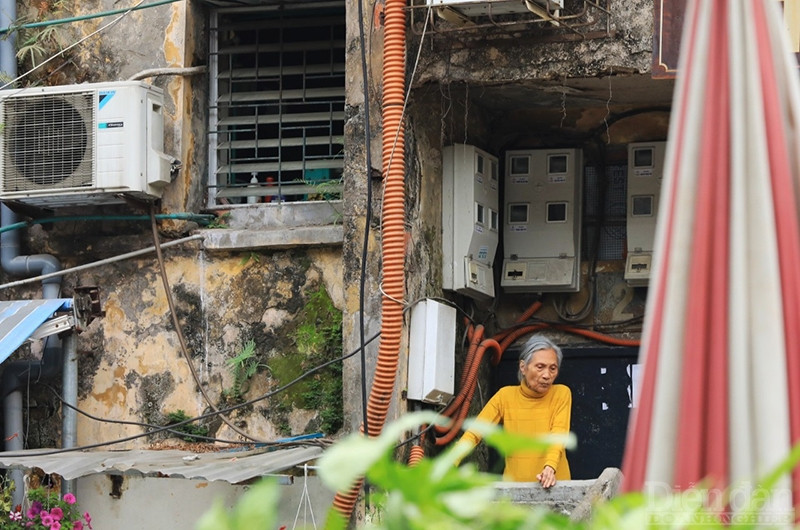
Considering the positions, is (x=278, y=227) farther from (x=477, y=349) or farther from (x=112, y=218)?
(x=477, y=349)

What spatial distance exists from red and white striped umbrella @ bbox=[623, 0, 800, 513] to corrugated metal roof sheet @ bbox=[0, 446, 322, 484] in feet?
15.8

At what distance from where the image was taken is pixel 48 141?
9.98 m

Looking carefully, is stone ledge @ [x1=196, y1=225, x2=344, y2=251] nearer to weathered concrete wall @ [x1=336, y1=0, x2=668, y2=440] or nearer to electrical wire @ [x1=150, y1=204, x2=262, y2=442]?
electrical wire @ [x1=150, y1=204, x2=262, y2=442]

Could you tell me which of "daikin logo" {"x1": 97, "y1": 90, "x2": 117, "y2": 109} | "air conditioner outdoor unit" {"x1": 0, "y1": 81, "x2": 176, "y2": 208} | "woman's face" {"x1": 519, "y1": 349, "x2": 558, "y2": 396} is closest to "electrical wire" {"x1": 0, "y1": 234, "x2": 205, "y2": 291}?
"air conditioner outdoor unit" {"x1": 0, "y1": 81, "x2": 176, "y2": 208}

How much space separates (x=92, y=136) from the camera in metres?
9.87

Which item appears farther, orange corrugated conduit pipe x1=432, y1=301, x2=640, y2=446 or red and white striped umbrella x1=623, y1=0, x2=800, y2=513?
orange corrugated conduit pipe x1=432, y1=301, x2=640, y2=446

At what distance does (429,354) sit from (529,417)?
74 centimetres

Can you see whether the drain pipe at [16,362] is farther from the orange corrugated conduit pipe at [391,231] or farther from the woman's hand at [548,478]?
the woman's hand at [548,478]

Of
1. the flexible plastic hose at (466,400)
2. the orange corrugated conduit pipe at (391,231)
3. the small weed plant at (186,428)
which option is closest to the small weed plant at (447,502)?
the orange corrugated conduit pipe at (391,231)

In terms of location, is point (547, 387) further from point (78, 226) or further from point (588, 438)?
point (78, 226)

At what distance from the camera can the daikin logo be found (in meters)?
9.80

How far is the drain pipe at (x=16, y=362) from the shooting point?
391 inches

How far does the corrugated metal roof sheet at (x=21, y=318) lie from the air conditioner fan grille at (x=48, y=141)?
0.80 meters

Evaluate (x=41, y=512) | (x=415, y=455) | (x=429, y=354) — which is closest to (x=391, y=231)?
(x=429, y=354)
